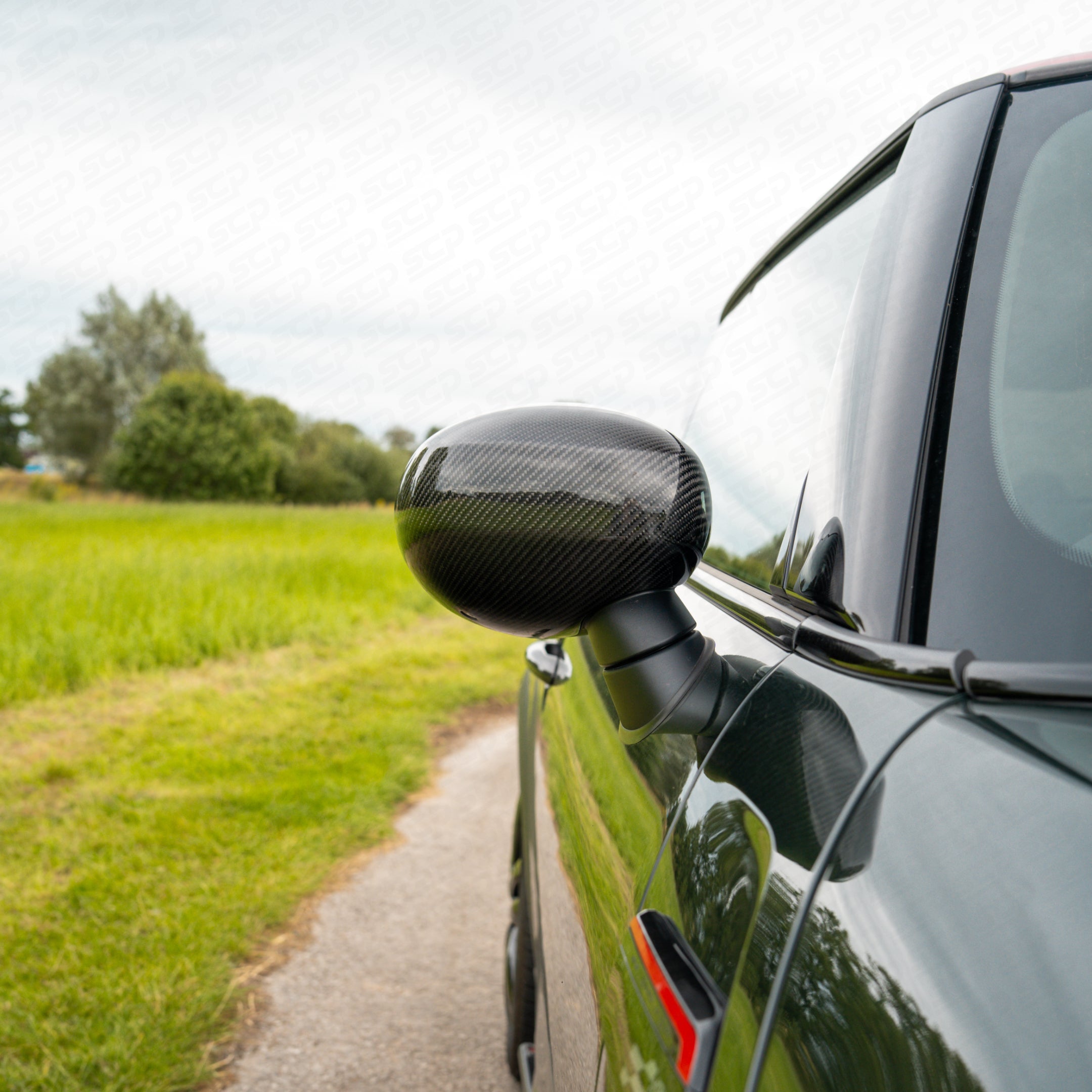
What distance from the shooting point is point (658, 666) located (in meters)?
0.99

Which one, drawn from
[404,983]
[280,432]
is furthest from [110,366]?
[404,983]

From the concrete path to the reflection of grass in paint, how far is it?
4.10 feet

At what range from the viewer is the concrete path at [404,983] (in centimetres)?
256

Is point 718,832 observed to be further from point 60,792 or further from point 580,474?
point 60,792

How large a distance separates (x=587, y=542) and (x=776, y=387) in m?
0.86

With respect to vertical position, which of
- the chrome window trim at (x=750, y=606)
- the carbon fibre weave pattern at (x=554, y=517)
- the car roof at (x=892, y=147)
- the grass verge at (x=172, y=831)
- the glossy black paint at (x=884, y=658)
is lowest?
the grass verge at (x=172, y=831)

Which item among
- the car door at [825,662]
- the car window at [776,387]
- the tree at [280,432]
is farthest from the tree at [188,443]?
the car door at [825,662]

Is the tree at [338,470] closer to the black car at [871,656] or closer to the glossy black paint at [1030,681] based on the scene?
the black car at [871,656]

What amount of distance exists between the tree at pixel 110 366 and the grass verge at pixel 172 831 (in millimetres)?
60817

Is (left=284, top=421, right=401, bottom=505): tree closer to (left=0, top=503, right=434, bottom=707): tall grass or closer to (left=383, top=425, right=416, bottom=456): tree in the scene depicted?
(left=383, top=425, right=416, bottom=456): tree

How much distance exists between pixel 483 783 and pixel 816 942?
4.56 m

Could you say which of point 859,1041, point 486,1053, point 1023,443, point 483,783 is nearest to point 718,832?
point 859,1041

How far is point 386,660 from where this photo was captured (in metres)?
7.98

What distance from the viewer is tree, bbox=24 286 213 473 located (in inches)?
2411
